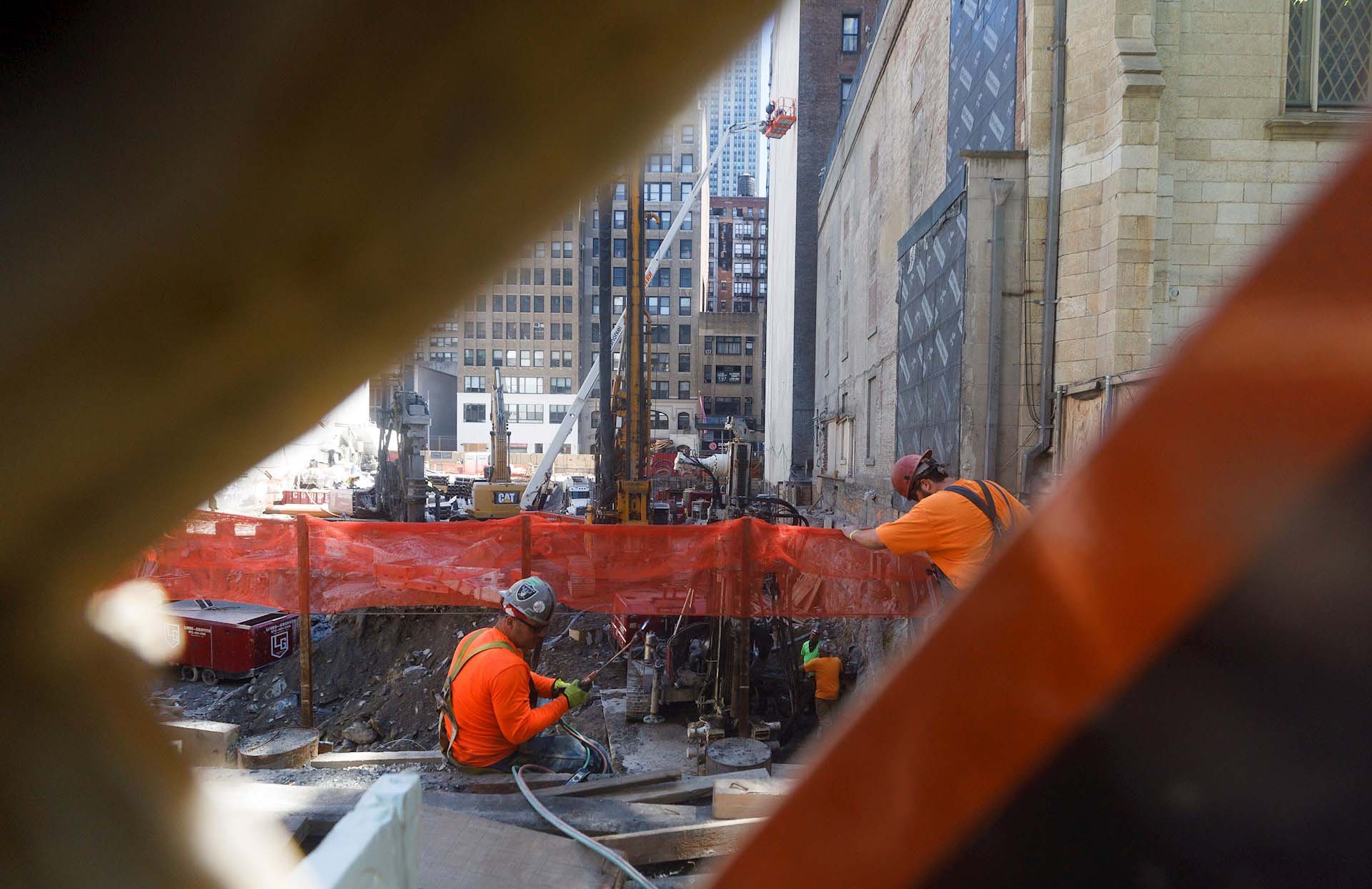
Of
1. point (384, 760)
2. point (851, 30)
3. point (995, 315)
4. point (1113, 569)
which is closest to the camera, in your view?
point (1113, 569)

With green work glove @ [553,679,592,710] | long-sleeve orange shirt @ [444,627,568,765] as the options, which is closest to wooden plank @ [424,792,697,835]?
long-sleeve orange shirt @ [444,627,568,765]

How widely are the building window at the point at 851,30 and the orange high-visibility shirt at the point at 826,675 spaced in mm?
34628

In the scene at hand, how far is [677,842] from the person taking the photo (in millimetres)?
3480

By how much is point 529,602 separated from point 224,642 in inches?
376

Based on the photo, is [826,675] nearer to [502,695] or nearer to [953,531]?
[953,531]

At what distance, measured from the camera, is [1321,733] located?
70 centimetres

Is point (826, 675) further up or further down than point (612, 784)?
further down

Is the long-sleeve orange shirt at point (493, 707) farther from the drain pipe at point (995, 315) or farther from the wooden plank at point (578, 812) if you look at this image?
the drain pipe at point (995, 315)

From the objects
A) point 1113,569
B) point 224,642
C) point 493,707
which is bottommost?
point 224,642

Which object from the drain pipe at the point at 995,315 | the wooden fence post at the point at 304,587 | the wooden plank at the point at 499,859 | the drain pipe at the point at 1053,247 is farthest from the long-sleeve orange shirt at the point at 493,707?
the drain pipe at the point at 1053,247

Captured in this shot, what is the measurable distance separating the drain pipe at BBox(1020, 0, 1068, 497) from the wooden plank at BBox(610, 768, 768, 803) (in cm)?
536

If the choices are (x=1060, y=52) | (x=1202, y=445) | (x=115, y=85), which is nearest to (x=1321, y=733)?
(x=1202, y=445)

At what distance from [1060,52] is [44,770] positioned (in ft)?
30.9

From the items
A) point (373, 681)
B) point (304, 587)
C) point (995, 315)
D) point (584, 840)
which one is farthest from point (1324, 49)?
point (373, 681)
